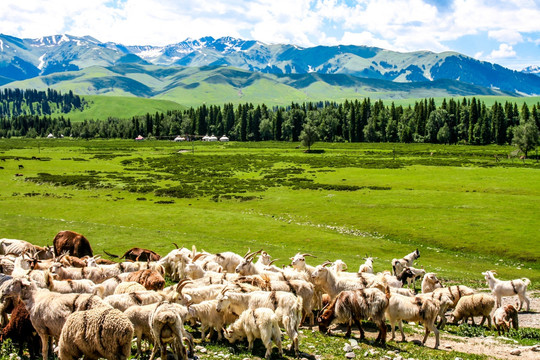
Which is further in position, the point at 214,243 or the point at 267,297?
the point at 214,243

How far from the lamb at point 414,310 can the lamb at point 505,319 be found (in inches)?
139

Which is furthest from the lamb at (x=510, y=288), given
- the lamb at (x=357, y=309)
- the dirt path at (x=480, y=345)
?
the lamb at (x=357, y=309)

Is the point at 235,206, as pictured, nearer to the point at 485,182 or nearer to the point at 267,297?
the point at 267,297

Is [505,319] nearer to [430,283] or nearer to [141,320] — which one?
[430,283]

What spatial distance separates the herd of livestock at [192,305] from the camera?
11.9 meters

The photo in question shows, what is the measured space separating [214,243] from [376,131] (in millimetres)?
169654

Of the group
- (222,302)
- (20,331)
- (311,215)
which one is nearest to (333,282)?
(222,302)

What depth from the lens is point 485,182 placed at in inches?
2544

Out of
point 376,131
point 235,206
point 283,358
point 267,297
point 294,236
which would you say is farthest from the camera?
point 376,131

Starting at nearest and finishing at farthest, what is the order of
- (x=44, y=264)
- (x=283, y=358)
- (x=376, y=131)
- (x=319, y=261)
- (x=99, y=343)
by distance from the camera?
1. (x=99, y=343)
2. (x=283, y=358)
3. (x=44, y=264)
4. (x=319, y=261)
5. (x=376, y=131)

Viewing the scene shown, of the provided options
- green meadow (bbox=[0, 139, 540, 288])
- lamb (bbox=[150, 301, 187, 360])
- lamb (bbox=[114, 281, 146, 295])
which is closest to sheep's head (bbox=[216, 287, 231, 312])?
lamb (bbox=[150, 301, 187, 360])

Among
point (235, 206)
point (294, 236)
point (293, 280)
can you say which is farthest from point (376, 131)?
point (293, 280)

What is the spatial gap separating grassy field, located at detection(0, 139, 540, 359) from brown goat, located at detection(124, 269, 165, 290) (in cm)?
521

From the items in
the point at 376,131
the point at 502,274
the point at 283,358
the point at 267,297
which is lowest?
the point at 502,274
